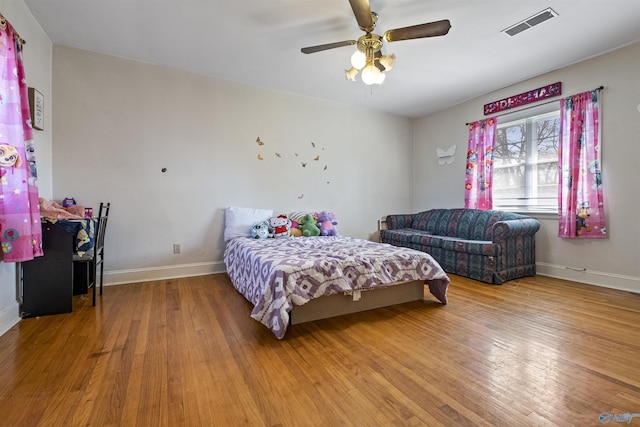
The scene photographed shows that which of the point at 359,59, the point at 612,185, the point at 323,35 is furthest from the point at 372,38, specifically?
the point at 612,185

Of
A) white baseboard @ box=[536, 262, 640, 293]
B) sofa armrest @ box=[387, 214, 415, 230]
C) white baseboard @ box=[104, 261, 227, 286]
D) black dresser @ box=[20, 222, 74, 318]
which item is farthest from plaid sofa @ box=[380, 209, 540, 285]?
black dresser @ box=[20, 222, 74, 318]

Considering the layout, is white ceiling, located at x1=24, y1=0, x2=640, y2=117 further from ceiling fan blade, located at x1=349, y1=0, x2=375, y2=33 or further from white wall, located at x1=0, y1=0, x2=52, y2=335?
ceiling fan blade, located at x1=349, y1=0, x2=375, y2=33

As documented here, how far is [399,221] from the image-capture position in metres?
5.11

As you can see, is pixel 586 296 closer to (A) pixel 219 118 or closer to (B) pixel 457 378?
(B) pixel 457 378

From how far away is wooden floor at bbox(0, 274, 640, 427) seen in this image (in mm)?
1237

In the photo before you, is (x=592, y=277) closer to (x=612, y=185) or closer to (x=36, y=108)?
(x=612, y=185)

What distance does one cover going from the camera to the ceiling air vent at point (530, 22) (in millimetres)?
2434

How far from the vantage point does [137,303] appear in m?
2.61

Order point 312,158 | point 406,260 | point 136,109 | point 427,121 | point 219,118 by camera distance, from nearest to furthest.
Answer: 1. point 406,260
2. point 136,109
3. point 219,118
4. point 312,158
5. point 427,121

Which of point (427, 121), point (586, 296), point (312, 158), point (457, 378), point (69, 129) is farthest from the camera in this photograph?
point (427, 121)

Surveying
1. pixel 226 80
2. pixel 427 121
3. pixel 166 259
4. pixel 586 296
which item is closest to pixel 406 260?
pixel 586 296

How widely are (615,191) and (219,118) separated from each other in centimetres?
484

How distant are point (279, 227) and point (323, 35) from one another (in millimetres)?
2255

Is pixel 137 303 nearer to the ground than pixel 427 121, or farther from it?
nearer to the ground
